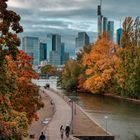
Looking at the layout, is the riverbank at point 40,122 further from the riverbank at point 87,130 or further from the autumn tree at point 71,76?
the autumn tree at point 71,76

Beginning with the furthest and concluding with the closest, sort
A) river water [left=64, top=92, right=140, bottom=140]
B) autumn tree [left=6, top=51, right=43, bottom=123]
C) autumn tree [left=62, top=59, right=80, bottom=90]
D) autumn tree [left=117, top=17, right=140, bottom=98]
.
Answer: autumn tree [left=62, top=59, right=80, bottom=90] < autumn tree [left=117, top=17, right=140, bottom=98] < river water [left=64, top=92, right=140, bottom=140] < autumn tree [left=6, top=51, right=43, bottom=123]

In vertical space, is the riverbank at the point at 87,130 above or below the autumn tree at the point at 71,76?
above

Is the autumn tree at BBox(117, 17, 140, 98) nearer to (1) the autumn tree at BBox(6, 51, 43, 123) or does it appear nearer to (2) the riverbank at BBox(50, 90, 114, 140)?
(2) the riverbank at BBox(50, 90, 114, 140)

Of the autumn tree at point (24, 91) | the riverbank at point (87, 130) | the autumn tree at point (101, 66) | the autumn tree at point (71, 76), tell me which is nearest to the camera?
the autumn tree at point (24, 91)

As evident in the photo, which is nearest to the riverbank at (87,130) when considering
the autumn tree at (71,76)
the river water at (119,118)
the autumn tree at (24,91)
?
the river water at (119,118)

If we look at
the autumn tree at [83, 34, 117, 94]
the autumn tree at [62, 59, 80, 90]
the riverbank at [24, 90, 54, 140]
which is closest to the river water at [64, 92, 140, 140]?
the riverbank at [24, 90, 54, 140]

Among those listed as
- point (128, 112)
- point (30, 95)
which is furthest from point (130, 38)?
point (30, 95)

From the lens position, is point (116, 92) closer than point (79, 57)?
Yes

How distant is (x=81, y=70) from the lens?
152 meters

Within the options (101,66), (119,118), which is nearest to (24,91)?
(119,118)

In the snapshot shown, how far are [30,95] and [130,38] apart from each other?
7212cm

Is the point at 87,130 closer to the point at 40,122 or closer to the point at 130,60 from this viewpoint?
the point at 40,122

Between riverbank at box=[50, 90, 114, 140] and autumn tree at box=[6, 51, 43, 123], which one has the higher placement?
autumn tree at box=[6, 51, 43, 123]

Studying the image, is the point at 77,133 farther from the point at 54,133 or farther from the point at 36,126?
the point at 36,126
